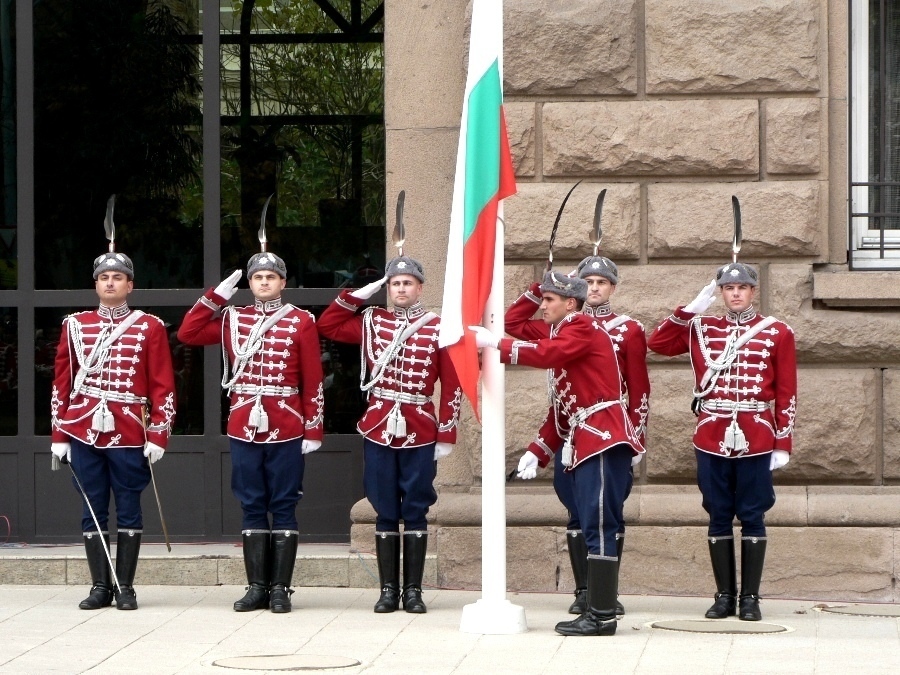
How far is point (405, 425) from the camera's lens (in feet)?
28.8

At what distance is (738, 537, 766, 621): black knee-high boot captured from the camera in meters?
8.56

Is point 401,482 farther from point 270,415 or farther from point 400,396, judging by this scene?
point 270,415

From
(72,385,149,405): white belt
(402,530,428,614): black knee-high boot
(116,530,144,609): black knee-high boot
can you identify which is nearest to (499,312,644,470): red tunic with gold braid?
(402,530,428,614): black knee-high boot

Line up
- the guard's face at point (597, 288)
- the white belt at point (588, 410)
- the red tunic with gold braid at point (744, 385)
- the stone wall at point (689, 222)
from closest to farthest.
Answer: the white belt at point (588, 410) < the red tunic with gold braid at point (744, 385) < the guard's face at point (597, 288) < the stone wall at point (689, 222)

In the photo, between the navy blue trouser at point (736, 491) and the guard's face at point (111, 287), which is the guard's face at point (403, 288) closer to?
the guard's face at point (111, 287)

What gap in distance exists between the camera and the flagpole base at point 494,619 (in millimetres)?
8117

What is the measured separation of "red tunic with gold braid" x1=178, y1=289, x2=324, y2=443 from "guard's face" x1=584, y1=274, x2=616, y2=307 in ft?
5.05

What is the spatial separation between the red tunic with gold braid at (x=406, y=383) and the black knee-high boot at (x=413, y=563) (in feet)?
1.67

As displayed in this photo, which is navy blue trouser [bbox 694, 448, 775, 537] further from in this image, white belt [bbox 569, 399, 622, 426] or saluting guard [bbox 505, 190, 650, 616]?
→ white belt [bbox 569, 399, 622, 426]

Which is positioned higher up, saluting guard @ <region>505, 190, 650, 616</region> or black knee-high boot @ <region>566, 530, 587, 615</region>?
saluting guard @ <region>505, 190, 650, 616</region>

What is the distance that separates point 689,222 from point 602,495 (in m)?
2.19

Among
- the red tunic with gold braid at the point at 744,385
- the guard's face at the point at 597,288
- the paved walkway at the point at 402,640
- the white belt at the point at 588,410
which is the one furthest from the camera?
the guard's face at the point at 597,288

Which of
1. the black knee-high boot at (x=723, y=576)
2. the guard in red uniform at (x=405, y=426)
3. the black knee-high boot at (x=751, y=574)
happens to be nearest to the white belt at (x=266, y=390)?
the guard in red uniform at (x=405, y=426)

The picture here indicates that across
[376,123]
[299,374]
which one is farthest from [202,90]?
[299,374]
